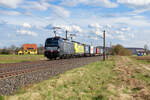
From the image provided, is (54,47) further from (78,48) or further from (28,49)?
(28,49)

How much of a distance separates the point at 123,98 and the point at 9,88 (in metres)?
5.85

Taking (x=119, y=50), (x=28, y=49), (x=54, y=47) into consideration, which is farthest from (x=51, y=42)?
(x=28, y=49)

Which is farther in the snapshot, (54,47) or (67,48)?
(67,48)

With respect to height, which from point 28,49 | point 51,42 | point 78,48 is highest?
point 28,49

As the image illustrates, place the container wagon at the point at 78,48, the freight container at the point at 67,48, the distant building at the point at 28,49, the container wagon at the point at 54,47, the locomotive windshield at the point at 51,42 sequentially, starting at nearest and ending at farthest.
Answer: the container wagon at the point at 54,47
the locomotive windshield at the point at 51,42
the freight container at the point at 67,48
the container wagon at the point at 78,48
the distant building at the point at 28,49

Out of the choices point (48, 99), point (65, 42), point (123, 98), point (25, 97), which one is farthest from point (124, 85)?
point (65, 42)

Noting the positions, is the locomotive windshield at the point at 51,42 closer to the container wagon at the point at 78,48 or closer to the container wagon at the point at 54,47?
the container wagon at the point at 54,47

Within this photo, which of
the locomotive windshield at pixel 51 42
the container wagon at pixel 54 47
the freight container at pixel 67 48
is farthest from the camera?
the freight container at pixel 67 48

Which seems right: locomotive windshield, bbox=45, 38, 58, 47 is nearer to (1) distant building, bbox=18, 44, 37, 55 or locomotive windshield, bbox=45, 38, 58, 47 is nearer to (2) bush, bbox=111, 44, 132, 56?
(2) bush, bbox=111, 44, 132, 56

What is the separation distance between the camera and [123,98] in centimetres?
841

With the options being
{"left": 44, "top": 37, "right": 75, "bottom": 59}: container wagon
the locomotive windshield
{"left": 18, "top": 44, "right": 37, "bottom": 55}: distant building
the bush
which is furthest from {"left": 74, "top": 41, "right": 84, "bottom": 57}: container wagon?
{"left": 18, "top": 44, "right": 37, "bottom": 55}: distant building

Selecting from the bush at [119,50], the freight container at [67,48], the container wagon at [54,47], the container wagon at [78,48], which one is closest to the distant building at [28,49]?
the bush at [119,50]

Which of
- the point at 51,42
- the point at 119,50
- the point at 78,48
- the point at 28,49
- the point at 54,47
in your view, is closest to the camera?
the point at 54,47

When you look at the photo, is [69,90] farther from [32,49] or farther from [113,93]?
[32,49]
